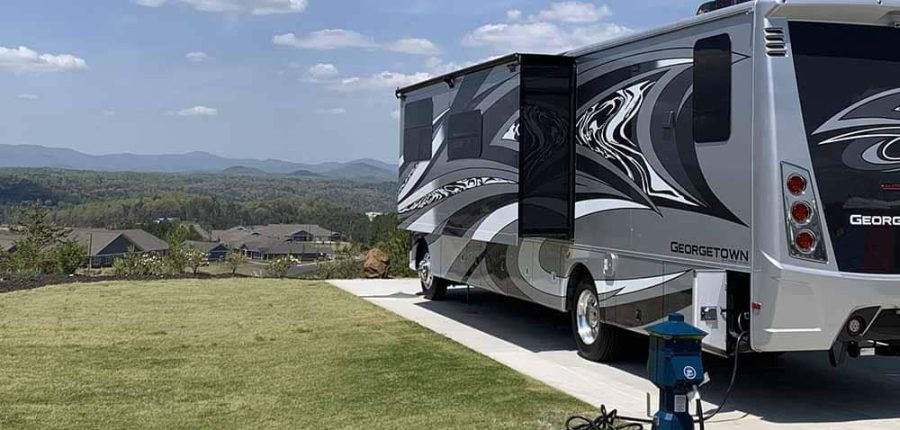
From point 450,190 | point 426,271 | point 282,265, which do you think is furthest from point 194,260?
point 450,190

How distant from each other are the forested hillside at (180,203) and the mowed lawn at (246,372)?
14432 millimetres

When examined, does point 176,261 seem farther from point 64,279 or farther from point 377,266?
point 377,266

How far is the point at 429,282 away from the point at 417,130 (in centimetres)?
242

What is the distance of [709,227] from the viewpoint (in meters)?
6.65

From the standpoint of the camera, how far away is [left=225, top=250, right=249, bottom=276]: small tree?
65.9ft

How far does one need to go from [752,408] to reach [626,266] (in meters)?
1.59

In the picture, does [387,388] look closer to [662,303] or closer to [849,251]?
[662,303]

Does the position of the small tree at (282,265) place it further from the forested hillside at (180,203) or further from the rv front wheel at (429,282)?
the rv front wheel at (429,282)

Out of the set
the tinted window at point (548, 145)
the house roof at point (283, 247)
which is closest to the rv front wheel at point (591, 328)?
the tinted window at point (548, 145)

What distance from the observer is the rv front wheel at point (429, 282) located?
13.2 m

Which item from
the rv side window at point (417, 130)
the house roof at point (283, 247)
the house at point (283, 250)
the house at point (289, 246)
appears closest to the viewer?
the rv side window at point (417, 130)

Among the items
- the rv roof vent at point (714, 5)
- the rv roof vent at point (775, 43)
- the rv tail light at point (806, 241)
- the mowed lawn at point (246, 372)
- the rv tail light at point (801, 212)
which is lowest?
the mowed lawn at point (246, 372)

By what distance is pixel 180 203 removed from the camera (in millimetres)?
66312

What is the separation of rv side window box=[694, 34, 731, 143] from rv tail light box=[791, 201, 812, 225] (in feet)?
2.41
